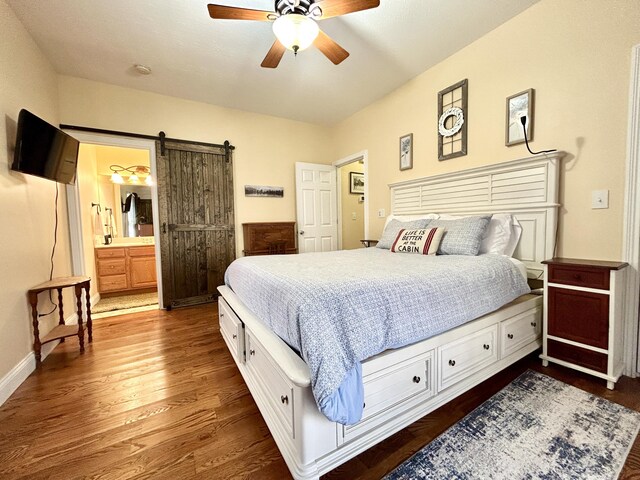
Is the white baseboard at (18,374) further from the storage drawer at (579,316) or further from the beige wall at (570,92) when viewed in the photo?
the beige wall at (570,92)

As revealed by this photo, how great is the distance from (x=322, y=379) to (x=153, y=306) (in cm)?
350

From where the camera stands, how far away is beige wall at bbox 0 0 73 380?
69.6 inches

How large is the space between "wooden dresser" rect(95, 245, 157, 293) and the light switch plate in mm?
5297

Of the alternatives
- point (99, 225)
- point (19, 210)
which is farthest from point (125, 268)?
point (19, 210)

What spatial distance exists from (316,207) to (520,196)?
2.89m

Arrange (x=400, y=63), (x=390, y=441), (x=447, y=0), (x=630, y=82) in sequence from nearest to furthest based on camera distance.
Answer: (x=390, y=441), (x=630, y=82), (x=447, y=0), (x=400, y=63)

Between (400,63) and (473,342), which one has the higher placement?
(400,63)

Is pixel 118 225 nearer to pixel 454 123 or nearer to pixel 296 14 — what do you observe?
pixel 296 14

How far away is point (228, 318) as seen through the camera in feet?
6.77

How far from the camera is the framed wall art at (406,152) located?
3.23m

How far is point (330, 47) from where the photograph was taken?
6.79 ft

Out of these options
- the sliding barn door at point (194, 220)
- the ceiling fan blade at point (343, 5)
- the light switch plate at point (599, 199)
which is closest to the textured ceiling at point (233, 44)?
the ceiling fan blade at point (343, 5)

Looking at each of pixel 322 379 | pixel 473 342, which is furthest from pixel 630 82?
pixel 322 379

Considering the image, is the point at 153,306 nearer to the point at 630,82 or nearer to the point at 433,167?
the point at 433,167
